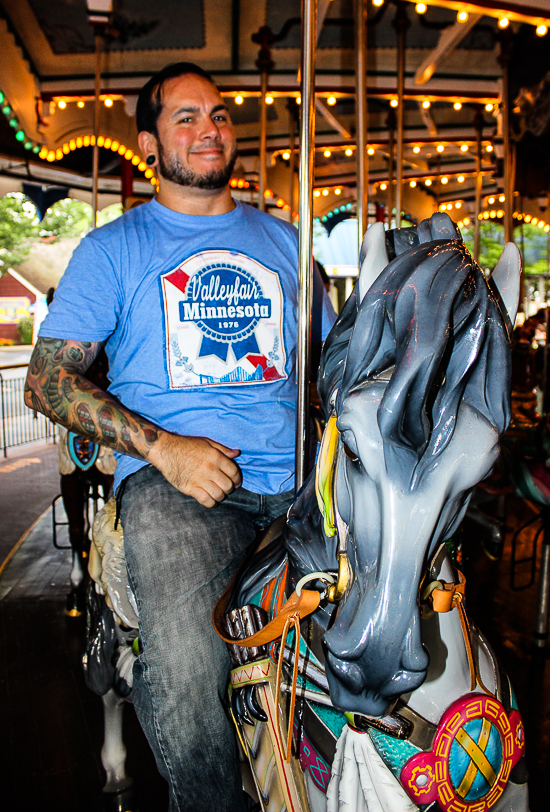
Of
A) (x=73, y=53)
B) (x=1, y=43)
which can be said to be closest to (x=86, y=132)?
(x=73, y=53)

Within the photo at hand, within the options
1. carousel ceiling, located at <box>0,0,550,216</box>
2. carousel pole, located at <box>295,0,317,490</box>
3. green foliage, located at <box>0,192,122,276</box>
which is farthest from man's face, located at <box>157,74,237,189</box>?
green foliage, located at <box>0,192,122,276</box>

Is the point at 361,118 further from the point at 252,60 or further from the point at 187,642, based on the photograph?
the point at 252,60

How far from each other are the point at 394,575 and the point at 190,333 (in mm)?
937

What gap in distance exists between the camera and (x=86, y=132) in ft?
16.7

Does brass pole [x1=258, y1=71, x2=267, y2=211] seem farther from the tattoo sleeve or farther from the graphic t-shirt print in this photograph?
the tattoo sleeve

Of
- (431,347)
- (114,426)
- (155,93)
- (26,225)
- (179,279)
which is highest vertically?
(26,225)

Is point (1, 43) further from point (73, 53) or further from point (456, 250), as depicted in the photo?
point (456, 250)

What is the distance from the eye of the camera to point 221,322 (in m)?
1.52

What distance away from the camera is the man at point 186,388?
1.26 m

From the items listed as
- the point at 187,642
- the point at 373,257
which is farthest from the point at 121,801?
the point at 373,257

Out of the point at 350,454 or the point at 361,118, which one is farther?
the point at 361,118

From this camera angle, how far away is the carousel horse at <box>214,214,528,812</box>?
0.72 meters

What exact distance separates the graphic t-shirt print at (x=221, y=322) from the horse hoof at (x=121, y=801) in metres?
1.59

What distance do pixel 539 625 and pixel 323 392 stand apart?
2.89 m
